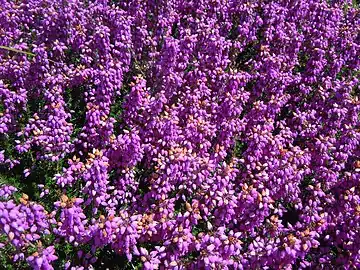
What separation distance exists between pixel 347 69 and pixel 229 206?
7204mm

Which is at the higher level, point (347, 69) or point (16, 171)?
point (347, 69)

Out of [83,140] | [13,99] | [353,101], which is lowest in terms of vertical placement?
[83,140]

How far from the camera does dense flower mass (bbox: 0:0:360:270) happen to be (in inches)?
239

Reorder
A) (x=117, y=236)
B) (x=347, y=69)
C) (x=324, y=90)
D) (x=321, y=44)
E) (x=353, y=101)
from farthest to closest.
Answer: (x=347, y=69) → (x=321, y=44) → (x=324, y=90) → (x=353, y=101) → (x=117, y=236)

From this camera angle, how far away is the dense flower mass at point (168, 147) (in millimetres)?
6059

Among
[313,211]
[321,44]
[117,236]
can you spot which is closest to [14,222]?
[117,236]

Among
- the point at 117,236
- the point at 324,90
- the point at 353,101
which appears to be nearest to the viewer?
the point at 117,236

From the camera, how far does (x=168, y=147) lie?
7523mm

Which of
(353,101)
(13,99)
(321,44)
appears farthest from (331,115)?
(13,99)

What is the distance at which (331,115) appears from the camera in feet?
29.3

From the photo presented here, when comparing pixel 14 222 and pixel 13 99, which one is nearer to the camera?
pixel 14 222

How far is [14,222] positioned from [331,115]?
6.74 m

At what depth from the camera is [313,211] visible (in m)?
7.12

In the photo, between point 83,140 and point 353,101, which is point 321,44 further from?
point 83,140
